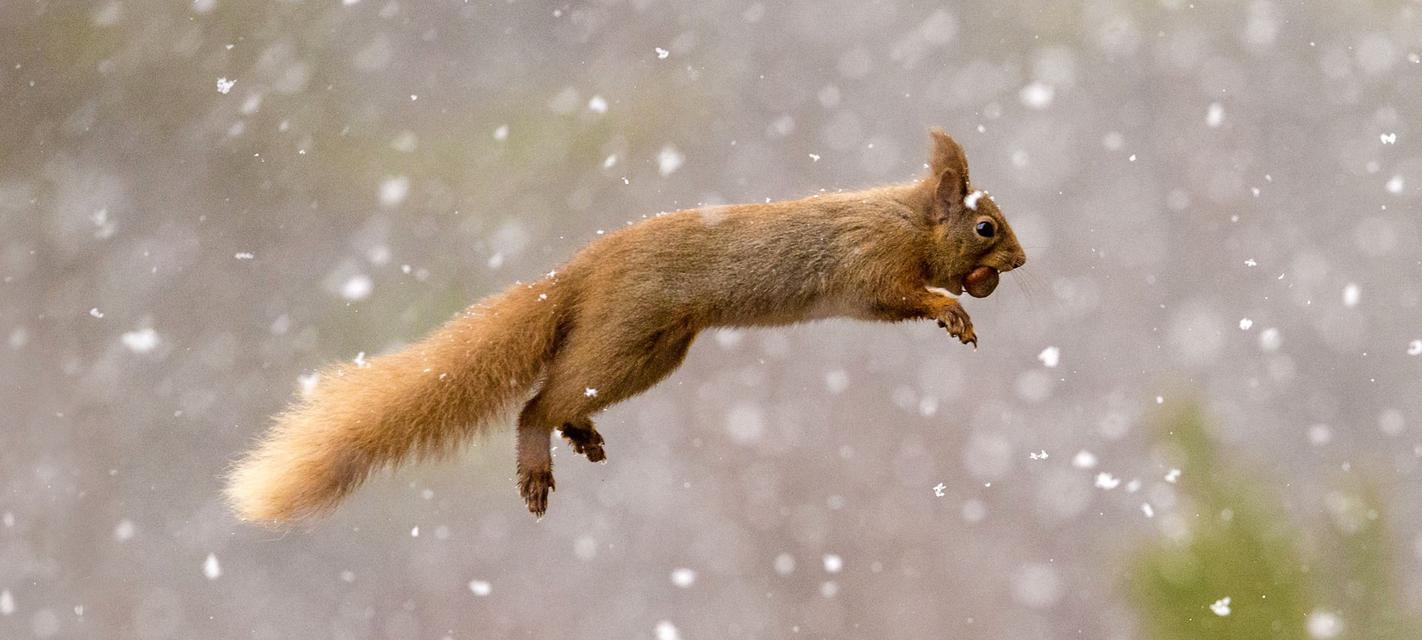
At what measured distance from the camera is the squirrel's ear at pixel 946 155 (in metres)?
1.06

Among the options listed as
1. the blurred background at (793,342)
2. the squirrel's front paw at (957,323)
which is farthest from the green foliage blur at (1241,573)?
the squirrel's front paw at (957,323)

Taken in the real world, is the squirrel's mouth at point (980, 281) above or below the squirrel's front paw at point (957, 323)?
above

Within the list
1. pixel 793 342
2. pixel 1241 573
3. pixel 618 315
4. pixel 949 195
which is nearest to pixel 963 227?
pixel 949 195

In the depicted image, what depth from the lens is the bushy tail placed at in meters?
1.05

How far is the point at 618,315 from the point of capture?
1.04 meters

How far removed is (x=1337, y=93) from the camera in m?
2.17

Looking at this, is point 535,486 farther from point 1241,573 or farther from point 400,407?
point 1241,573

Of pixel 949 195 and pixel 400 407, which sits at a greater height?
pixel 949 195

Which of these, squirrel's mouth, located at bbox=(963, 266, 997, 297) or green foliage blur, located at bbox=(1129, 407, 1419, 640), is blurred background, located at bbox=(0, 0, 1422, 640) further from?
squirrel's mouth, located at bbox=(963, 266, 997, 297)

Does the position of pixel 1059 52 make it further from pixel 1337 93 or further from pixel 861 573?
pixel 861 573

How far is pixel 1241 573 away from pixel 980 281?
47.3 inches

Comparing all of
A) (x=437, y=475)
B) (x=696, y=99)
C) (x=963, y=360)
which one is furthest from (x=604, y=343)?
(x=963, y=360)

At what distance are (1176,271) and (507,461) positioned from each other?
1097 millimetres

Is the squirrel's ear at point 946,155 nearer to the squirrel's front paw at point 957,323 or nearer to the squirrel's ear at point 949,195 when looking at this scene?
the squirrel's ear at point 949,195
